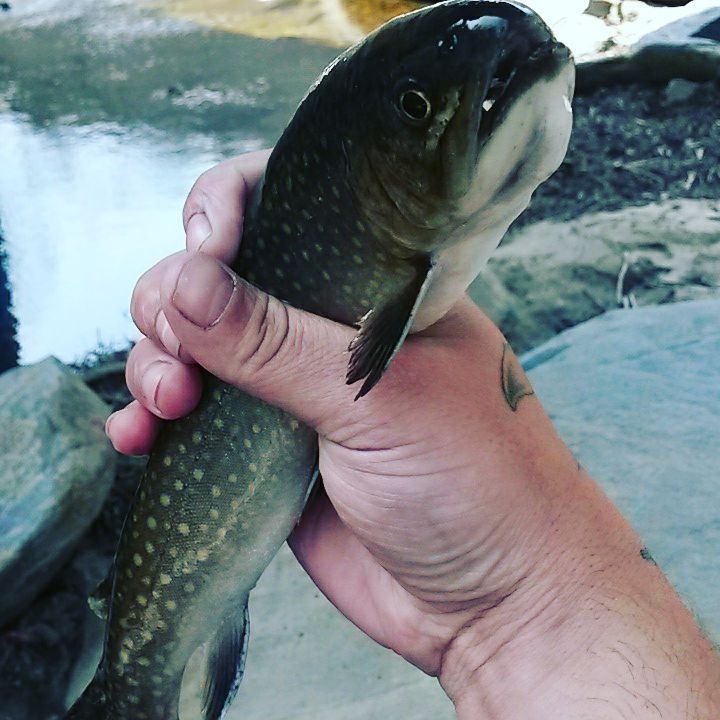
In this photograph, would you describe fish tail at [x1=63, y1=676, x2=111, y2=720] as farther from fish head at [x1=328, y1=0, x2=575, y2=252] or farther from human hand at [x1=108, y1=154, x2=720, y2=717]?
fish head at [x1=328, y1=0, x2=575, y2=252]

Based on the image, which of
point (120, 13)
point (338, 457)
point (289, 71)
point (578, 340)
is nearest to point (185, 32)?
point (120, 13)

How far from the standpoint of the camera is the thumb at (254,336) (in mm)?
1064

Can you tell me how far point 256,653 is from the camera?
2139mm

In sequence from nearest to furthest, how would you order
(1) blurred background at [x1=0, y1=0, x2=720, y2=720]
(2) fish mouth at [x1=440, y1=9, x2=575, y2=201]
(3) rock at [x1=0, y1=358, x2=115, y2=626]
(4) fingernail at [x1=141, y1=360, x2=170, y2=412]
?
1. (2) fish mouth at [x1=440, y1=9, x2=575, y2=201]
2. (4) fingernail at [x1=141, y1=360, x2=170, y2=412]
3. (1) blurred background at [x1=0, y1=0, x2=720, y2=720]
4. (3) rock at [x1=0, y1=358, x2=115, y2=626]

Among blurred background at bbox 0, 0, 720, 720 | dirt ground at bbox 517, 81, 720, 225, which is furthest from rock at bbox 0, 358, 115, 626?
dirt ground at bbox 517, 81, 720, 225

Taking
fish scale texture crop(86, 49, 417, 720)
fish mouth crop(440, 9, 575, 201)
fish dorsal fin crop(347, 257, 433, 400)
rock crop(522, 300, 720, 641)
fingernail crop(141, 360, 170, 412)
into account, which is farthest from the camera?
rock crop(522, 300, 720, 641)

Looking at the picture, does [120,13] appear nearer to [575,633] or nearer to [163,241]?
[163,241]

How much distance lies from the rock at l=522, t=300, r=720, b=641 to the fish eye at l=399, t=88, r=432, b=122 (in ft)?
4.49

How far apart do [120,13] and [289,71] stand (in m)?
1.64

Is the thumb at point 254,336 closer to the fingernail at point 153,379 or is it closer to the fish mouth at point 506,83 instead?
the fingernail at point 153,379

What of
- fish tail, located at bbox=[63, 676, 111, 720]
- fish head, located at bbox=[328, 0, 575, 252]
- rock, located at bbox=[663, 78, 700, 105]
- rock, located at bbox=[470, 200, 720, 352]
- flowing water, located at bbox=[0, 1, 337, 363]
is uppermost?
fish head, located at bbox=[328, 0, 575, 252]

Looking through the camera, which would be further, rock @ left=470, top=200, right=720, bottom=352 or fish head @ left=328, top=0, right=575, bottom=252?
rock @ left=470, top=200, right=720, bottom=352

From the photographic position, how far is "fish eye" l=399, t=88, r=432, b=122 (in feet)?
2.79

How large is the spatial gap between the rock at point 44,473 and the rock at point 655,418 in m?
1.33
